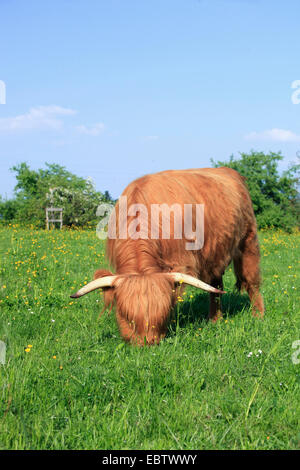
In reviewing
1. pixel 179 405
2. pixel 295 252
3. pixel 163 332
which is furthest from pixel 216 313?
pixel 295 252

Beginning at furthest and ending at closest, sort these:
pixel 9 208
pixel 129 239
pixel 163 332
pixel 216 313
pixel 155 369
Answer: pixel 9 208, pixel 216 313, pixel 129 239, pixel 163 332, pixel 155 369

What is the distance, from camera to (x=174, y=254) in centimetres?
468

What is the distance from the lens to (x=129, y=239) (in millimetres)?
4488

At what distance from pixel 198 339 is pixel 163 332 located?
469 millimetres

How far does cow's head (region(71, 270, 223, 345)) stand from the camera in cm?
386

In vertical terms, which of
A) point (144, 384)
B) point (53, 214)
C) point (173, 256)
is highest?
point (53, 214)

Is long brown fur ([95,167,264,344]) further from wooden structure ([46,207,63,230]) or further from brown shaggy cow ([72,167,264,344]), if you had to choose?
wooden structure ([46,207,63,230])

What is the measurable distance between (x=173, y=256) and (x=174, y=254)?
0.09ft

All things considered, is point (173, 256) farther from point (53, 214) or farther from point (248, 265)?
point (53, 214)

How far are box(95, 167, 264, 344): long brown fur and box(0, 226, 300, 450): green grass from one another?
350mm

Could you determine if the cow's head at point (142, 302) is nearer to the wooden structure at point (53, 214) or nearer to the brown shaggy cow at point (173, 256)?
the brown shaggy cow at point (173, 256)

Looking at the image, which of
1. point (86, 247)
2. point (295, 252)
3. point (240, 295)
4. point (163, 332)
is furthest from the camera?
point (295, 252)

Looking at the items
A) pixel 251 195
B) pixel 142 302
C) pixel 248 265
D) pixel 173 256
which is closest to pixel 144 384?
pixel 142 302
